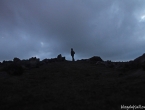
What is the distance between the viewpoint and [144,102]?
10.9 m

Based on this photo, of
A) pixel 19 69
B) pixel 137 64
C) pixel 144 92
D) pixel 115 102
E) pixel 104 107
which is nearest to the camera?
pixel 104 107

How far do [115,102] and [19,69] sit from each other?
80.6 ft

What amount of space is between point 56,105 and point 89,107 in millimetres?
2670

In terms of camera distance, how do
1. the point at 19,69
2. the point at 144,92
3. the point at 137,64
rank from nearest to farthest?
the point at 144,92
the point at 137,64
the point at 19,69

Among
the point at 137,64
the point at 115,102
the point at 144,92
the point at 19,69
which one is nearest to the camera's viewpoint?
the point at 115,102

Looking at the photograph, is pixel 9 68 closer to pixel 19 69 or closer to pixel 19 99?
pixel 19 69

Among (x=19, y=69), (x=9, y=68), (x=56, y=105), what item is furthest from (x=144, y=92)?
(x=9, y=68)

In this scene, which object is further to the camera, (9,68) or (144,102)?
(9,68)

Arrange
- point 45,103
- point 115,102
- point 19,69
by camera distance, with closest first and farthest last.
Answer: point 115,102, point 45,103, point 19,69

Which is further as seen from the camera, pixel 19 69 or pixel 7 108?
pixel 19 69

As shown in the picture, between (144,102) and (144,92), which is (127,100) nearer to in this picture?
(144,102)

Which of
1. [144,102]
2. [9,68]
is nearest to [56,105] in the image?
[144,102]

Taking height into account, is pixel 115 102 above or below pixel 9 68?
below

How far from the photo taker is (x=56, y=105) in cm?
1181
